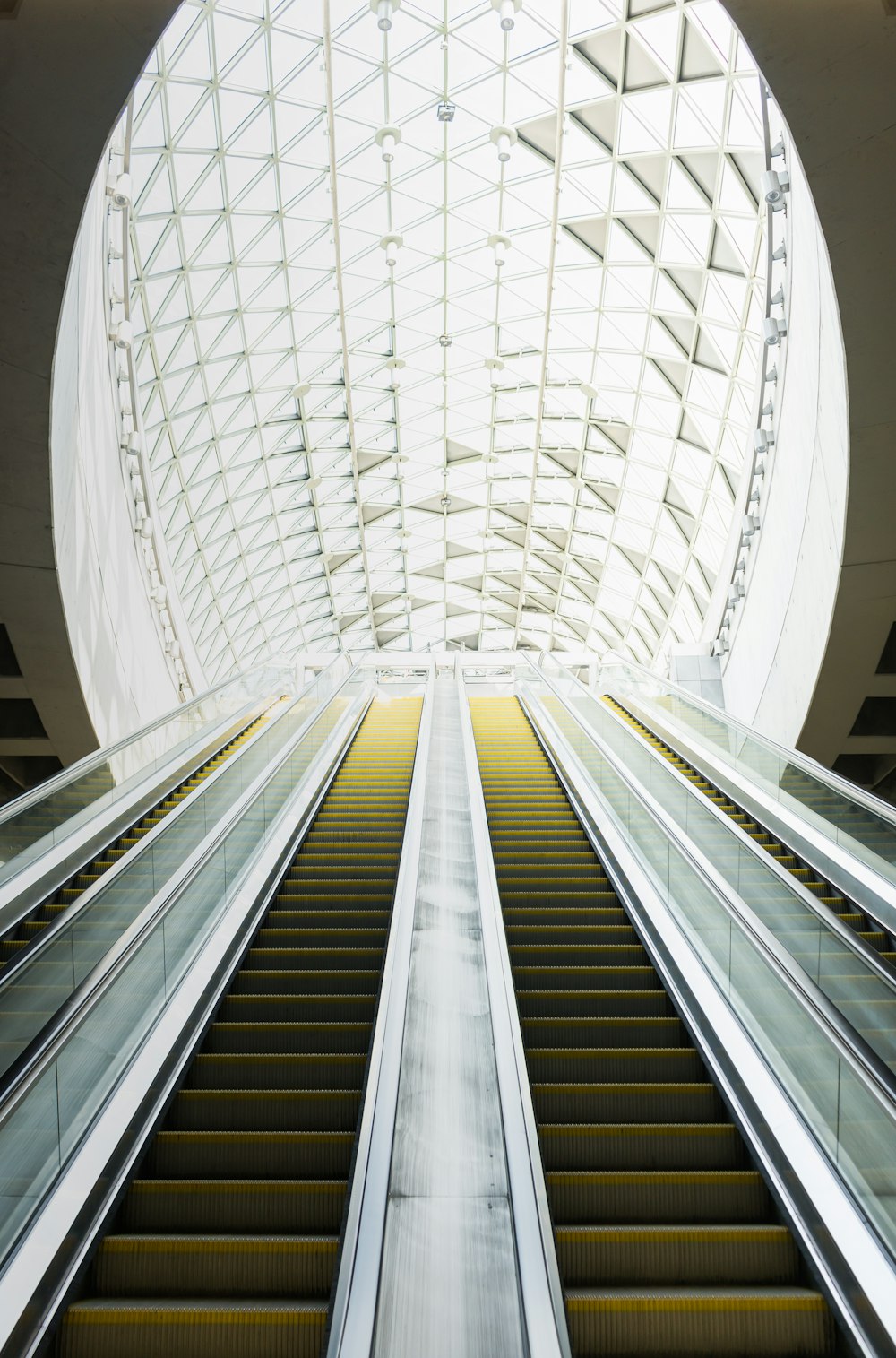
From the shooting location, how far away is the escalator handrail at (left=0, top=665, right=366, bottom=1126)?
446 cm

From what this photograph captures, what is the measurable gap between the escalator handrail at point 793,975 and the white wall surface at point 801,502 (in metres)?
6.08

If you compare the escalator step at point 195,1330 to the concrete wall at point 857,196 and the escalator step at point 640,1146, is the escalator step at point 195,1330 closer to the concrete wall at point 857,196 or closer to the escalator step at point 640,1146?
the escalator step at point 640,1146

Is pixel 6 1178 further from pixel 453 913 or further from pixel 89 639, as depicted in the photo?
pixel 89 639

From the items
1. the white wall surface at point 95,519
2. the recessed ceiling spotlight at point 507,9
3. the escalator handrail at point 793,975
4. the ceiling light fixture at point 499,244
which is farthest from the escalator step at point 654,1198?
the ceiling light fixture at point 499,244

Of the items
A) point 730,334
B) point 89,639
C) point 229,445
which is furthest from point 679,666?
point 229,445

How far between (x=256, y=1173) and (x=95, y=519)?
13.3 metres

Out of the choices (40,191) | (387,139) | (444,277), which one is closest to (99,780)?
(40,191)

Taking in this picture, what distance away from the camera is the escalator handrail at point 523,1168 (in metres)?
3.32

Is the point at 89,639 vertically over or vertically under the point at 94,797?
over

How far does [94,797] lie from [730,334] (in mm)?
22594

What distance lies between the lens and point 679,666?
25.8m

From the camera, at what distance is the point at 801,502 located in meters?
15.9

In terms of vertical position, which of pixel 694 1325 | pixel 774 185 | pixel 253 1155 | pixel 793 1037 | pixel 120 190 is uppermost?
pixel 120 190

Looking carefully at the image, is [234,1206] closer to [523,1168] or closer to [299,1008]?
[523,1168]
